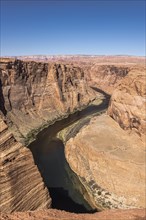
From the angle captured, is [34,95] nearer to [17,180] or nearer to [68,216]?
[17,180]

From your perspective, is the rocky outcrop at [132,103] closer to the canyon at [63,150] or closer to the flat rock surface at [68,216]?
the canyon at [63,150]

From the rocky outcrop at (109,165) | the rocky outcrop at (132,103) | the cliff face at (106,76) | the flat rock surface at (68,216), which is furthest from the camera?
the cliff face at (106,76)

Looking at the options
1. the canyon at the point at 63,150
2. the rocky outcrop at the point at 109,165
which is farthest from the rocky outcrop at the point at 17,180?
the rocky outcrop at the point at 109,165

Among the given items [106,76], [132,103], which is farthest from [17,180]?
[106,76]

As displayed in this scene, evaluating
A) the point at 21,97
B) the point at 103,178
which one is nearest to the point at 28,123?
the point at 21,97

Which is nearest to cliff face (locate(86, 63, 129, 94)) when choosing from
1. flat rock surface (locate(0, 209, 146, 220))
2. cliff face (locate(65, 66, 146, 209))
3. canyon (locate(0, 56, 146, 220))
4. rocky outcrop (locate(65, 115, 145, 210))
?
canyon (locate(0, 56, 146, 220))
